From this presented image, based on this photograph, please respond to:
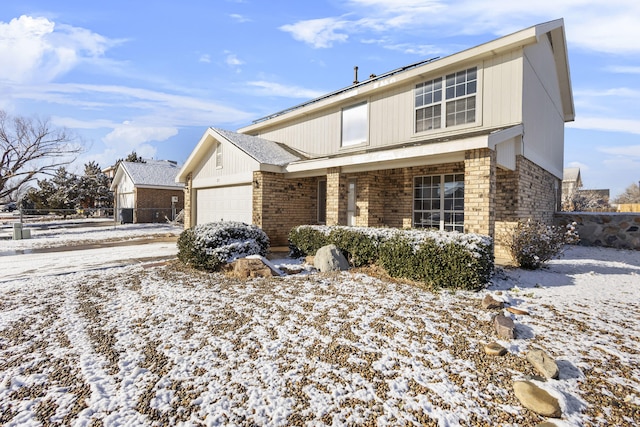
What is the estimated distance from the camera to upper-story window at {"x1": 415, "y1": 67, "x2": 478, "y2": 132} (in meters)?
8.58

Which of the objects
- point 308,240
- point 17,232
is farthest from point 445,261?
point 17,232

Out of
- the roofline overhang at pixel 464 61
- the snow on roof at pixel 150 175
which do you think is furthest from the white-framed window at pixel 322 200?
the snow on roof at pixel 150 175

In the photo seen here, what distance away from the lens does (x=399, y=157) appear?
8.03 metres

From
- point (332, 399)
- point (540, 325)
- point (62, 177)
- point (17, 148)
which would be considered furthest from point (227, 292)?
point (62, 177)

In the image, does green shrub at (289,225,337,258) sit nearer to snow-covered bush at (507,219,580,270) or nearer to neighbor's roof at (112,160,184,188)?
snow-covered bush at (507,219,580,270)

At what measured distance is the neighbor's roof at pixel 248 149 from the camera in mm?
11289

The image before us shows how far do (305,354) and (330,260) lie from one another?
3.82 m

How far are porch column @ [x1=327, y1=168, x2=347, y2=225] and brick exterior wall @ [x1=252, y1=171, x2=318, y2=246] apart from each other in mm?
2071

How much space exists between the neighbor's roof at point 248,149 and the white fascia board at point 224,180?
0.76m

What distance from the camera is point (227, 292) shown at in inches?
214

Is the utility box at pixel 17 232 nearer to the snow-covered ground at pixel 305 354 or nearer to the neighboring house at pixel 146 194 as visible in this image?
the neighboring house at pixel 146 194

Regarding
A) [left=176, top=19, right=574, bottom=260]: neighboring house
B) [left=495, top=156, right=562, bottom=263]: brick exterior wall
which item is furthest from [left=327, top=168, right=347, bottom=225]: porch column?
[left=495, top=156, right=562, bottom=263]: brick exterior wall

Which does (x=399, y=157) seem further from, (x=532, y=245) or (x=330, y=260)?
(x=532, y=245)

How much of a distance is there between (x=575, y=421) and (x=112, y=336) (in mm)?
4596
